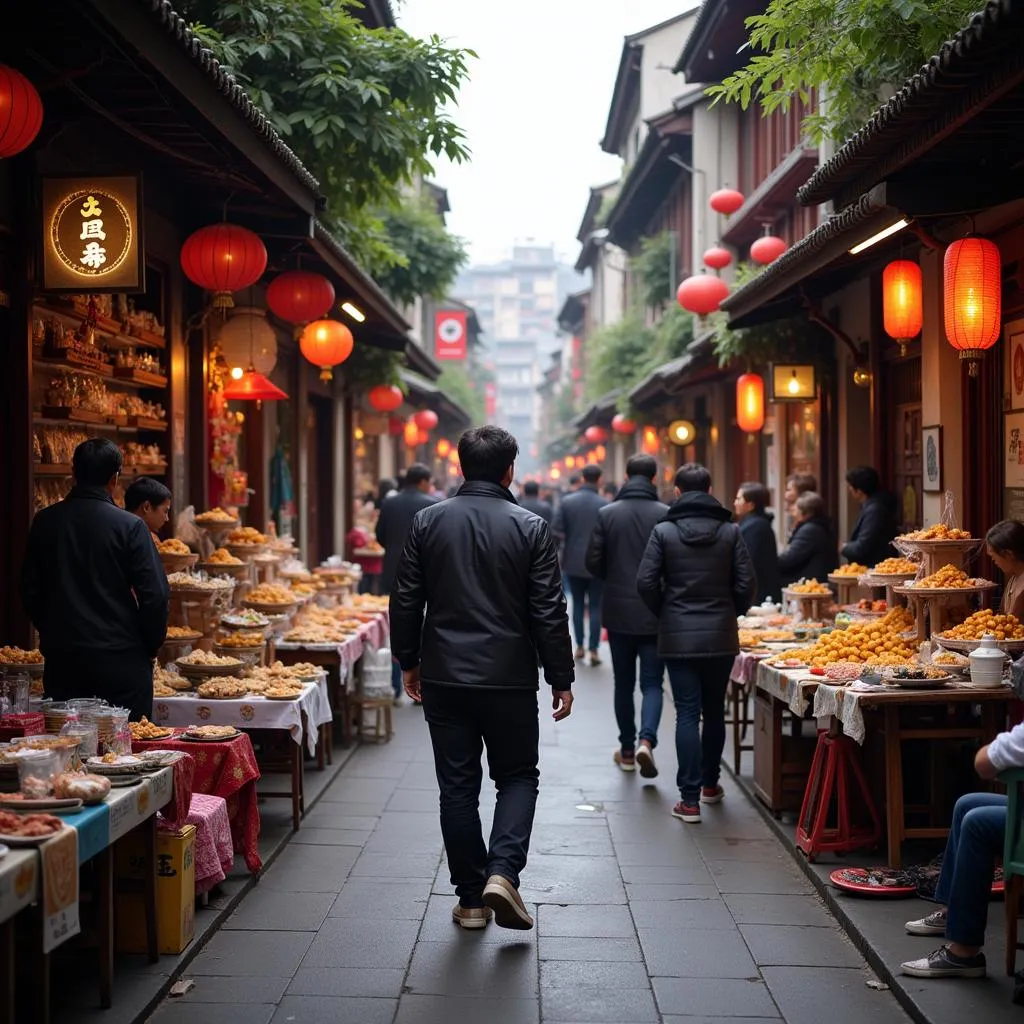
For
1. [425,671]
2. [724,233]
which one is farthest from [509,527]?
[724,233]

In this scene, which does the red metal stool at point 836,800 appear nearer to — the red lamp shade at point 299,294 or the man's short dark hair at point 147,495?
the man's short dark hair at point 147,495

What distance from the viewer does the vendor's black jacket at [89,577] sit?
6.82m

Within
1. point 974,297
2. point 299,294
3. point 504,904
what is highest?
point 299,294

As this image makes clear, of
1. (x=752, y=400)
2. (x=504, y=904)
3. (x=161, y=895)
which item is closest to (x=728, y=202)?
(x=752, y=400)

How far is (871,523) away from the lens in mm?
11562

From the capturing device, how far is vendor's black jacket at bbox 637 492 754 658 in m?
9.06

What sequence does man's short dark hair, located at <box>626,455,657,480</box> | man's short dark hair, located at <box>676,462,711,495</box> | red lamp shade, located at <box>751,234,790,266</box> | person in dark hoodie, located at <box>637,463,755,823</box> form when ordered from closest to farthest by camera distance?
person in dark hoodie, located at <box>637,463,755,823</box> < man's short dark hair, located at <box>676,462,711,495</box> < man's short dark hair, located at <box>626,455,657,480</box> < red lamp shade, located at <box>751,234,790,266</box>

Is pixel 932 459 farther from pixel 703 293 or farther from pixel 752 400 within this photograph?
pixel 703 293

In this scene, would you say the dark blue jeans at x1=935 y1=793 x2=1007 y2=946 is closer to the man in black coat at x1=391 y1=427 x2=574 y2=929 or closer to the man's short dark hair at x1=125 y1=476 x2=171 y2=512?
the man in black coat at x1=391 y1=427 x2=574 y2=929

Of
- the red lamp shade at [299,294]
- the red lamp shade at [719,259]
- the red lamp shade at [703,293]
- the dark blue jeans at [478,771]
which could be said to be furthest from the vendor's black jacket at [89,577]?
the red lamp shade at [719,259]

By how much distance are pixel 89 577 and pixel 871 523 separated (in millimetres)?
6836

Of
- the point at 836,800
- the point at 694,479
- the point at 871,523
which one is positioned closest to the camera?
the point at 836,800

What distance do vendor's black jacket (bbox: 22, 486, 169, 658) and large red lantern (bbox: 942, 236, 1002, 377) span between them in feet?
15.3

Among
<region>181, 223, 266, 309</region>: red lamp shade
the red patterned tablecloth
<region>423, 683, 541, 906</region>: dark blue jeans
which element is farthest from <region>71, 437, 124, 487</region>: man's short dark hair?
<region>181, 223, 266, 309</region>: red lamp shade
